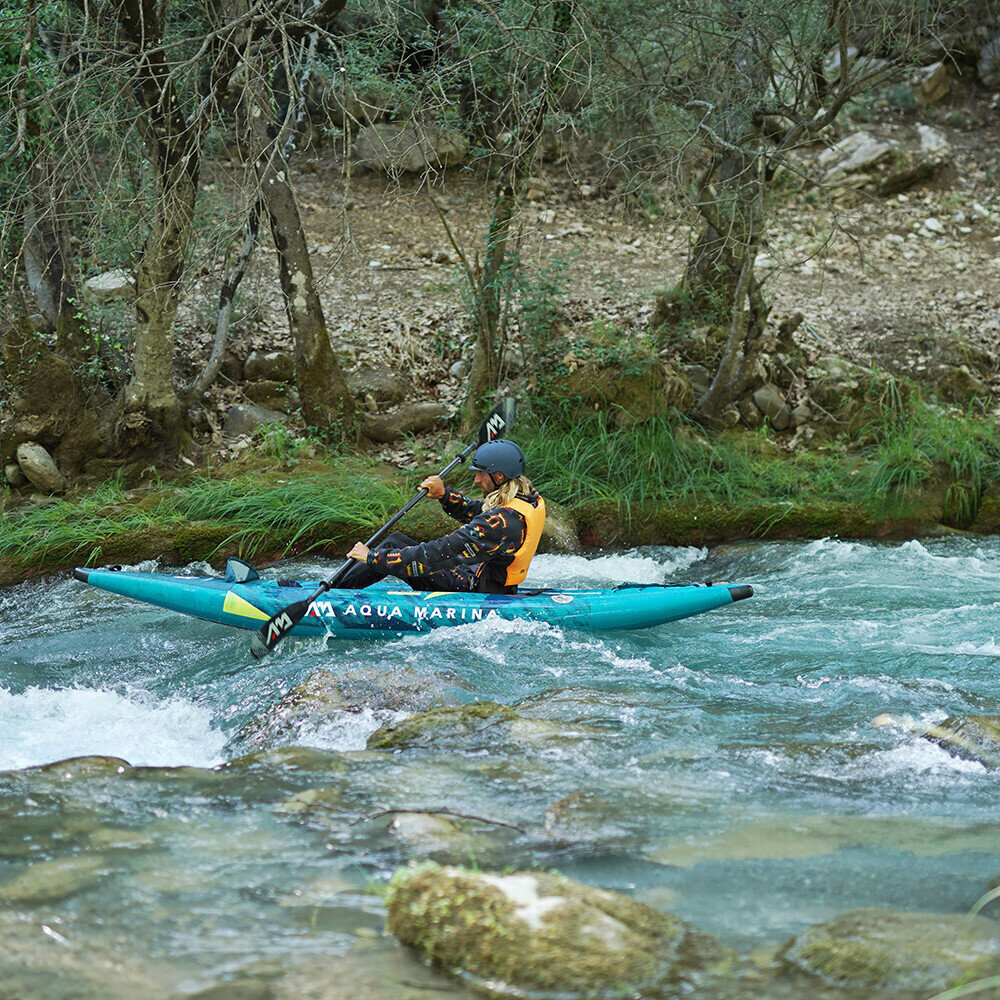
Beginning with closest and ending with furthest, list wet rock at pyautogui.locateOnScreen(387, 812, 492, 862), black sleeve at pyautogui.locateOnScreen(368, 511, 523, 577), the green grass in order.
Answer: wet rock at pyautogui.locateOnScreen(387, 812, 492, 862) → black sleeve at pyautogui.locateOnScreen(368, 511, 523, 577) → the green grass

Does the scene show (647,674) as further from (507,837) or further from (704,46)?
(704,46)

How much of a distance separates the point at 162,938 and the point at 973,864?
5.78 ft

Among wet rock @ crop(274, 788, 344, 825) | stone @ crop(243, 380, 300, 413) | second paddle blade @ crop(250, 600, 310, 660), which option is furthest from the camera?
stone @ crop(243, 380, 300, 413)

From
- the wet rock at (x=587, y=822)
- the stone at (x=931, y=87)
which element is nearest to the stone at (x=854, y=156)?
the stone at (x=931, y=87)

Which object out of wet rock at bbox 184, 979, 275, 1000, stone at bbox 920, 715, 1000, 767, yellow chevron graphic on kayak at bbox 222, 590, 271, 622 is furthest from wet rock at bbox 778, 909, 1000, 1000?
yellow chevron graphic on kayak at bbox 222, 590, 271, 622

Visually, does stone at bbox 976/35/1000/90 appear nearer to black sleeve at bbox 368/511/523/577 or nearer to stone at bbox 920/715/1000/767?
black sleeve at bbox 368/511/523/577

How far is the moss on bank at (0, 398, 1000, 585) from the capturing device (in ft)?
19.5

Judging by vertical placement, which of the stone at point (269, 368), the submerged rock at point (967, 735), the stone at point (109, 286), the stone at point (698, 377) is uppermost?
the stone at point (109, 286)

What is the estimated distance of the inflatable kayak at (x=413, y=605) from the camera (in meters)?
4.45

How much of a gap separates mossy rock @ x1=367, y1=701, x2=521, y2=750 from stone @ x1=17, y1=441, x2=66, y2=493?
175 inches

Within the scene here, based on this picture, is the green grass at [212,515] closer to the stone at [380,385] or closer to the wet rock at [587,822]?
the stone at [380,385]

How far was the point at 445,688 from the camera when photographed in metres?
3.60

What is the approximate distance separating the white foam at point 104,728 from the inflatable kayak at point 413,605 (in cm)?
77

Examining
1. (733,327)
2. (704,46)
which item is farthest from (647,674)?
(704,46)
